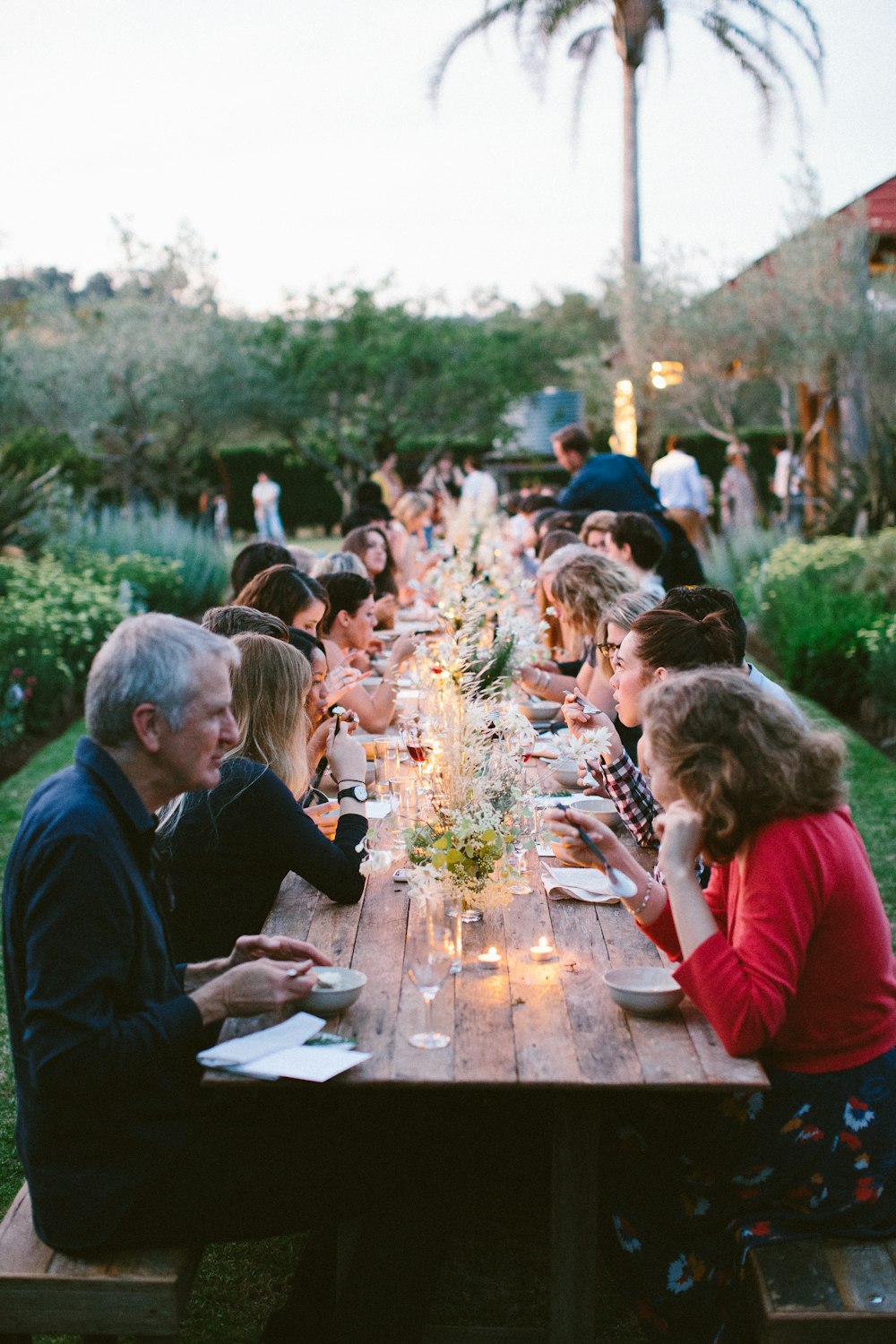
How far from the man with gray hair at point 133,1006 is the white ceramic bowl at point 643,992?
53 centimetres

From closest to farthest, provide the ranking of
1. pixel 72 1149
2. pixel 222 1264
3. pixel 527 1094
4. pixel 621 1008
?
pixel 72 1149 < pixel 621 1008 < pixel 222 1264 < pixel 527 1094

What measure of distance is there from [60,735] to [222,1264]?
626 cm

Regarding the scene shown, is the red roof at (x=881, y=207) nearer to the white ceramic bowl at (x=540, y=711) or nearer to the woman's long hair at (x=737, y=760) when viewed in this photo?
the white ceramic bowl at (x=540, y=711)

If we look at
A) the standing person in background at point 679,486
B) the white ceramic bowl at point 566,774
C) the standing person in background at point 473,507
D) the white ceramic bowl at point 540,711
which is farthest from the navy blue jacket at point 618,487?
the white ceramic bowl at point 566,774

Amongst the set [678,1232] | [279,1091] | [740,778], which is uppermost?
[740,778]

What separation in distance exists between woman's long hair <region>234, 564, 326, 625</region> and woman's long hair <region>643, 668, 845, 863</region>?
2677 millimetres

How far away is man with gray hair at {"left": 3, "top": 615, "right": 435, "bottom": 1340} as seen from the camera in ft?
6.33

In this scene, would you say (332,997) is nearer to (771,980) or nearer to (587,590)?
(771,980)

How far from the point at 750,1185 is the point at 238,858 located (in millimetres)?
1268

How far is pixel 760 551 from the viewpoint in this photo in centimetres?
1263

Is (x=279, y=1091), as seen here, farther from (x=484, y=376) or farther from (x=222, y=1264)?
(x=484, y=376)

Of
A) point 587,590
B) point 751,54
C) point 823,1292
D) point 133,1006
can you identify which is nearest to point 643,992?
point 823,1292

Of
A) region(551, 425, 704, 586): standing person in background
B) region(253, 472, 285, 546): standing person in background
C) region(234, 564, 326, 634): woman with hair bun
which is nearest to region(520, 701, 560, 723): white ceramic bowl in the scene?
region(234, 564, 326, 634): woman with hair bun

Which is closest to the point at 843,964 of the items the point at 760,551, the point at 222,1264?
the point at 222,1264
